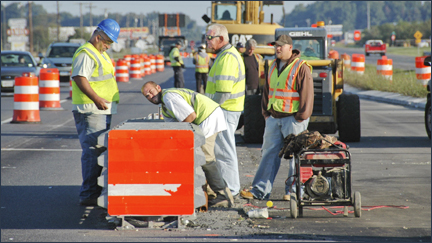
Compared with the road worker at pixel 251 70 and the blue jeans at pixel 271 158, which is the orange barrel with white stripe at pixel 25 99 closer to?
the road worker at pixel 251 70

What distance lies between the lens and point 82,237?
5.75 m

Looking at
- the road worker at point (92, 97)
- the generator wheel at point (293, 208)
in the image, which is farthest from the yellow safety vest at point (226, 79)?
the generator wheel at point (293, 208)

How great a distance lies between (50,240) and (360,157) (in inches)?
249

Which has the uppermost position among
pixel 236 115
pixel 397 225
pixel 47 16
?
pixel 47 16

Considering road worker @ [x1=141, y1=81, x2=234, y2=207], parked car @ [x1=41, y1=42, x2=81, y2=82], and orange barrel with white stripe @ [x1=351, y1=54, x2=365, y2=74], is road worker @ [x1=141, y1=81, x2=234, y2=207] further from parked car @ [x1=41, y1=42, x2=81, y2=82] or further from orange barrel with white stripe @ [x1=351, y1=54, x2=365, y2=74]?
orange barrel with white stripe @ [x1=351, y1=54, x2=365, y2=74]

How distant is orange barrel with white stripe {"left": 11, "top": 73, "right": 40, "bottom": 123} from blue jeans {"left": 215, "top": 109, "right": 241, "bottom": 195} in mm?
9147

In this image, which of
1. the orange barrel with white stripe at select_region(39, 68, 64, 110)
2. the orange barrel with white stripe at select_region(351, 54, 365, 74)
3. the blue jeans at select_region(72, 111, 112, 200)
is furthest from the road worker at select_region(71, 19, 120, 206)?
the orange barrel with white stripe at select_region(351, 54, 365, 74)

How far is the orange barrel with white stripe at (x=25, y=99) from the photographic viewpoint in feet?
49.5

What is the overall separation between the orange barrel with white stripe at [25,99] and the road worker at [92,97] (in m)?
8.59

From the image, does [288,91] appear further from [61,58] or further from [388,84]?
[61,58]

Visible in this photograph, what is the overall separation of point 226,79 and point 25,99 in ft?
30.7

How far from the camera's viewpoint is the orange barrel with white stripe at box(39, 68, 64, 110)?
1736 cm

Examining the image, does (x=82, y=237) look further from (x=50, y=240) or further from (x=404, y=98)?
(x=404, y=98)

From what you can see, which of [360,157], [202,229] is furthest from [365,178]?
[202,229]
